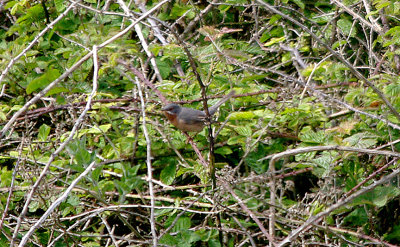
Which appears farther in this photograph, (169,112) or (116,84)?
(116,84)

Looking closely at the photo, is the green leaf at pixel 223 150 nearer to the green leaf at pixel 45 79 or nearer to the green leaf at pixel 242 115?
the green leaf at pixel 242 115

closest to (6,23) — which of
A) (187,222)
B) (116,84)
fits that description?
(116,84)

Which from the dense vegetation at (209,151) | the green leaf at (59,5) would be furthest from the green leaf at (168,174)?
the green leaf at (59,5)

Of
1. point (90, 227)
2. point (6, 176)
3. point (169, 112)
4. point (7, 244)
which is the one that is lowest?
point (90, 227)

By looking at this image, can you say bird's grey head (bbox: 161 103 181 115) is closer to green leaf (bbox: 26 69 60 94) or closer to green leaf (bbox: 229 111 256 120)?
green leaf (bbox: 229 111 256 120)

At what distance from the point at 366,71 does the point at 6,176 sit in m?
3.29

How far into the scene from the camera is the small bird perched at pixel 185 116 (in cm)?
406

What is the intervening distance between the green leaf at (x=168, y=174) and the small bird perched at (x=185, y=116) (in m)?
0.29

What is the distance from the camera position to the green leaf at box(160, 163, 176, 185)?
4109mm

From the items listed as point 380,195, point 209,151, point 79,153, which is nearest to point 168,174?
point 209,151

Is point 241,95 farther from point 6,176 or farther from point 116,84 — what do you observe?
point 6,176

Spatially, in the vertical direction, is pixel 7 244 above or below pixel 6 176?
below

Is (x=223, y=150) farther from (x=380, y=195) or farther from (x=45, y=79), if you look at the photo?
(x=45, y=79)

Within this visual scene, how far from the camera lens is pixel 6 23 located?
6.16 meters
